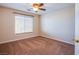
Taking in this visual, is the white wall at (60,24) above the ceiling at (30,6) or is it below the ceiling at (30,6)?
below

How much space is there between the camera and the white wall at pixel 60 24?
40.0 inches

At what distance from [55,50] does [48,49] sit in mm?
97

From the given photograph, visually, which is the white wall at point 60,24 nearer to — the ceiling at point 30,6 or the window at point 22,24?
the ceiling at point 30,6

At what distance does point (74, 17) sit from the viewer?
1.01 metres

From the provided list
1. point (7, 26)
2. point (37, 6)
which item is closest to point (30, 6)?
point (37, 6)

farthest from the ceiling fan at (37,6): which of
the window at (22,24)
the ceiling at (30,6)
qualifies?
the window at (22,24)

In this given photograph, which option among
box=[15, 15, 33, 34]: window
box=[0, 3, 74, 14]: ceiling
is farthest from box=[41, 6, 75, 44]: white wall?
box=[15, 15, 33, 34]: window

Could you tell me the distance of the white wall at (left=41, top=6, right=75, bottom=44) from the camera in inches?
40.0

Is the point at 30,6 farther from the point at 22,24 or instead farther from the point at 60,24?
the point at 60,24

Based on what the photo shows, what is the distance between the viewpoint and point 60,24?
1.09 metres

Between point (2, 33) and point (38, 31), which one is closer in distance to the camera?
point (2, 33)
